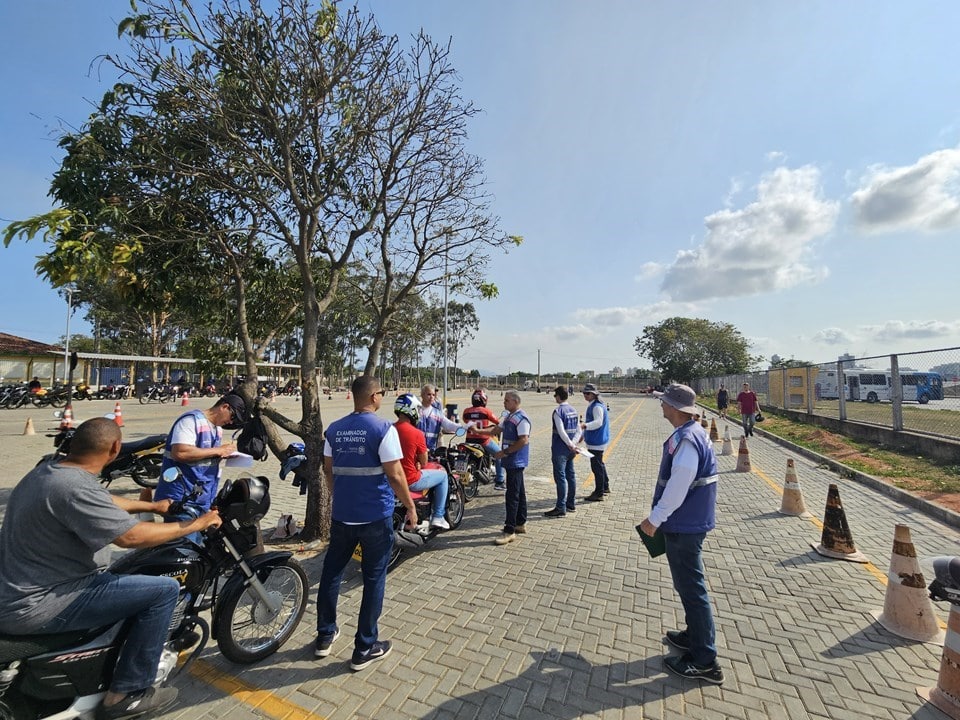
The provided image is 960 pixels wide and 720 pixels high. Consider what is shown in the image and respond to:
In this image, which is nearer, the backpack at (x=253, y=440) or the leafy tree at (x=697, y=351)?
the backpack at (x=253, y=440)

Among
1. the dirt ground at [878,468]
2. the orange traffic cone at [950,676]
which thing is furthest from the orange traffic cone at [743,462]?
the orange traffic cone at [950,676]

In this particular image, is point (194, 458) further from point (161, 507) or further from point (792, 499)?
point (792, 499)

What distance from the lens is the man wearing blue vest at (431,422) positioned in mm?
7105

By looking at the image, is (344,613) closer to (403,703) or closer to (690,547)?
(403,703)

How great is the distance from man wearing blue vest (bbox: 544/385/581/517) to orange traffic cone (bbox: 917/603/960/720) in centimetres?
404

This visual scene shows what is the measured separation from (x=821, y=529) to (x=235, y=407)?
7417 millimetres

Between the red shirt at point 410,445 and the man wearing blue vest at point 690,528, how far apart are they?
8.02 feet

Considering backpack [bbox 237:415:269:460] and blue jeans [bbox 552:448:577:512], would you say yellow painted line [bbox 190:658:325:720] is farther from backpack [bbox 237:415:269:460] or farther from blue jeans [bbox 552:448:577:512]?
blue jeans [bbox 552:448:577:512]

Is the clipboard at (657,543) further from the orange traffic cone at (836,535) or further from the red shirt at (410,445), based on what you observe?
the orange traffic cone at (836,535)

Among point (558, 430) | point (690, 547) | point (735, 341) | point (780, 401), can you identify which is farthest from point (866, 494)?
point (735, 341)

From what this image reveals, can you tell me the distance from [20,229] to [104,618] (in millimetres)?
2584

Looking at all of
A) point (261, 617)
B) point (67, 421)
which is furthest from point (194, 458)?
point (67, 421)

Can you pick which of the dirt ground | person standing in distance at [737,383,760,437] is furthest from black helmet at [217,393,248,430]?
person standing in distance at [737,383,760,437]

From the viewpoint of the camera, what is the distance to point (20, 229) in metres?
3.07
